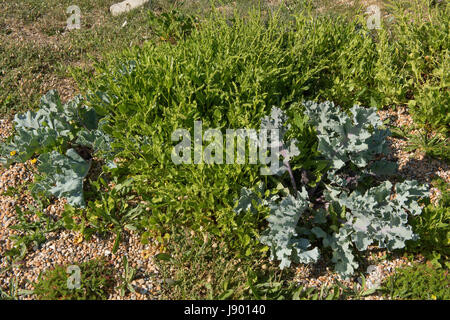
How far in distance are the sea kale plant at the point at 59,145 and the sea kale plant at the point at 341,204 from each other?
1.29 m

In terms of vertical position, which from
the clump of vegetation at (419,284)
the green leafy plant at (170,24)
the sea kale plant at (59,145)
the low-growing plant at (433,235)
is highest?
the green leafy plant at (170,24)

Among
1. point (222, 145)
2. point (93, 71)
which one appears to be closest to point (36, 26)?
point (93, 71)

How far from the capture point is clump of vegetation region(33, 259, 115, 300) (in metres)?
2.65

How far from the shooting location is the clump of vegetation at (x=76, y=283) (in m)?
2.65

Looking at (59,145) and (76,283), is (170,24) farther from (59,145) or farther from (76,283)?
(76,283)

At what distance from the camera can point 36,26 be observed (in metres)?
5.07

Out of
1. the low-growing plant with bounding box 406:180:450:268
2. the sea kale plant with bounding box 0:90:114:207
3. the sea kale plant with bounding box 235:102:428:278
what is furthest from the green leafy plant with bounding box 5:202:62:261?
the low-growing plant with bounding box 406:180:450:268

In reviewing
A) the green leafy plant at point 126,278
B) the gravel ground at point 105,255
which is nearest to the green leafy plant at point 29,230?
the gravel ground at point 105,255

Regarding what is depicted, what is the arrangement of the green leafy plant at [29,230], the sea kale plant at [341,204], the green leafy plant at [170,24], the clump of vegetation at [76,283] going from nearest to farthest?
Answer: the clump of vegetation at [76,283] < the sea kale plant at [341,204] < the green leafy plant at [29,230] < the green leafy plant at [170,24]

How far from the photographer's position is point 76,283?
2.68 m

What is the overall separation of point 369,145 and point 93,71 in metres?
2.93

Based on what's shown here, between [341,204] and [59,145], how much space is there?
7.43 feet

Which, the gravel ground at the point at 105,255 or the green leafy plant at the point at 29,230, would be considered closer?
the gravel ground at the point at 105,255

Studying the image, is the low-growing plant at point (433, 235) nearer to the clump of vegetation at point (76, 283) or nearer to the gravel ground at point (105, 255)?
the gravel ground at point (105, 255)
